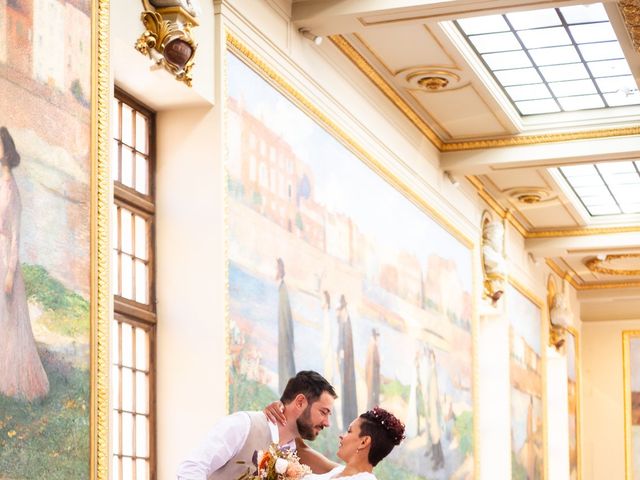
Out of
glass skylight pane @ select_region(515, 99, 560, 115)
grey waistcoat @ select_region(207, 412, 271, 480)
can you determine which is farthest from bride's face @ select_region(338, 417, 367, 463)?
glass skylight pane @ select_region(515, 99, 560, 115)

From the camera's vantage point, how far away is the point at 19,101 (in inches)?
366

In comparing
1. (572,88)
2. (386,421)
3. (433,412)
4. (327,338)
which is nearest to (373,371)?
(327,338)

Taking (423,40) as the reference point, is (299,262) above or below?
below

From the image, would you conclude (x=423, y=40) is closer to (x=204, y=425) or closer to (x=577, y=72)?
(x=577, y=72)

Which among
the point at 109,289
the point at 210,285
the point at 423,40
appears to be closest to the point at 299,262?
the point at 210,285

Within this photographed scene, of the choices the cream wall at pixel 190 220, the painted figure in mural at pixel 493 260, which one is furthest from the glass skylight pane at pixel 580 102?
the cream wall at pixel 190 220

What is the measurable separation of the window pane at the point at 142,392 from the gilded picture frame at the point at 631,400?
2699cm

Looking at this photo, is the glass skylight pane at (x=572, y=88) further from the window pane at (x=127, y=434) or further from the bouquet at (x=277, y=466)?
the bouquet at (x=277, y=466)

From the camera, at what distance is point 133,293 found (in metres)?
12.5

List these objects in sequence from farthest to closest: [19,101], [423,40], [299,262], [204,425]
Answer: [423,40] < [299,262] < [204,425] < [19,101]

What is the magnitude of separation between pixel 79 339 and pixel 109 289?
63 cm

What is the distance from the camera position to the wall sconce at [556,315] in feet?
106

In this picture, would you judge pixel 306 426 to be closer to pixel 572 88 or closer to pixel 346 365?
pixel 346 365

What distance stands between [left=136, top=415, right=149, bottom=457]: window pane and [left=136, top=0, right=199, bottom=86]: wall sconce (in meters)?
3.21
